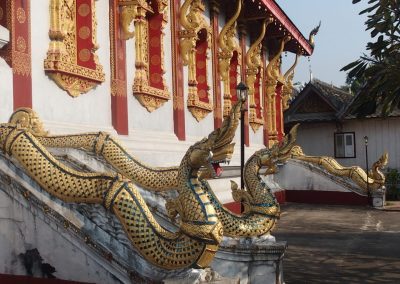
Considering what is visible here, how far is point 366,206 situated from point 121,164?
A: 36.8 feet

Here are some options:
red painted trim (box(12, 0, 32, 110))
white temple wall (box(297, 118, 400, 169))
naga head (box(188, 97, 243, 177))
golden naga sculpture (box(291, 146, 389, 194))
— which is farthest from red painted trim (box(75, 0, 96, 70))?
white temple wall (box(297, 118, 400, 169))

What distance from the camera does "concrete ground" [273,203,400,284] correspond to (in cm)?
693

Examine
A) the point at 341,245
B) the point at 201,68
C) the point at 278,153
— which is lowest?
the point at 341,245

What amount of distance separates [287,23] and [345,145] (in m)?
9.82

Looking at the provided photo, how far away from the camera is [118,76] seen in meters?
9.05

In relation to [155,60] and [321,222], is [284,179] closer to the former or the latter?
[321,222]

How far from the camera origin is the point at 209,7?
44.7 ft

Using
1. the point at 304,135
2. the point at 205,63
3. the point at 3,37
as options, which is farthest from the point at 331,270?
the point at 304,135

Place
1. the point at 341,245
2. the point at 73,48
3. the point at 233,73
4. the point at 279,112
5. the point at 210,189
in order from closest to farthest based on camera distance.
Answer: the point at 210,189 → the point at 73,48 → the point at 341,245 → the point at 233,73 → the point at 279,112

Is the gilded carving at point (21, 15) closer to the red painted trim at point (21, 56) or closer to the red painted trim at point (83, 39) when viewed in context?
the red painted trim at point (21, 56)

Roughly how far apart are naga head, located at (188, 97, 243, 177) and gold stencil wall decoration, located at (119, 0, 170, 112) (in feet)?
18.3

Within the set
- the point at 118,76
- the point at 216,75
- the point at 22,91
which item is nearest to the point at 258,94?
the point at 216,75

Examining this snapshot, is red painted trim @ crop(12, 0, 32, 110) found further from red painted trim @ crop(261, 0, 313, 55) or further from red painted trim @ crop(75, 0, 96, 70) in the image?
red painted trim @ crop(261, 0, 313, 55)

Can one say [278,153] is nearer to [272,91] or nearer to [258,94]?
[258,94]
